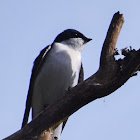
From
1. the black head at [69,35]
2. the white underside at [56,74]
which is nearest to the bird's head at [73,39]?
the black head at [69,35]

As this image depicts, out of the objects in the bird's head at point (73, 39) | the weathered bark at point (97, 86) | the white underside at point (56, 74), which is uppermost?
the bird's head at point (73, 39)

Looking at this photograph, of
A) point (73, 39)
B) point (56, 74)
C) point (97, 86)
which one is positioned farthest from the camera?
point (73, 39)

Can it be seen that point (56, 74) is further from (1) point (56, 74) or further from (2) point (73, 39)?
(2) point (73, 39)

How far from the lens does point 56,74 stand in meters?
5.98

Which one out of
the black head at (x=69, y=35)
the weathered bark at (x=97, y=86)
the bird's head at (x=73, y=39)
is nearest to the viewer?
the weathered bark at (x=97, y=86)

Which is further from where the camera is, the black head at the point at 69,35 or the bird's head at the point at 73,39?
the black head at the point at 69,35

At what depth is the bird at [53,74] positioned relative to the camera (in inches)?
236

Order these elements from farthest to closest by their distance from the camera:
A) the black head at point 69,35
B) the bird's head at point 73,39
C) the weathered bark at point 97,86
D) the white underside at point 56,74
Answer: the black head at point 69,35 → the bird's head at point 73,39 → the white underside at point 56,74 → the weathered bark at point 97,86

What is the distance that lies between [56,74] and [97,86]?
6.11 ft

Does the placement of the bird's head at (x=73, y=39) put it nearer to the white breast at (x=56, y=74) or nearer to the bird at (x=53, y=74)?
the bird at (x=53, y=74)

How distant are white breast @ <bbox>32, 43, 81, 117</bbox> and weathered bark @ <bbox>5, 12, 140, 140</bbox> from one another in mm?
1677

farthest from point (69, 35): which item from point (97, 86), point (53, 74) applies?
point (97, 86)

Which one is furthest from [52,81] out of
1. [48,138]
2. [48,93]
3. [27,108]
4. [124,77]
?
[124,77]

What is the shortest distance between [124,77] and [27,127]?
1.23 m
